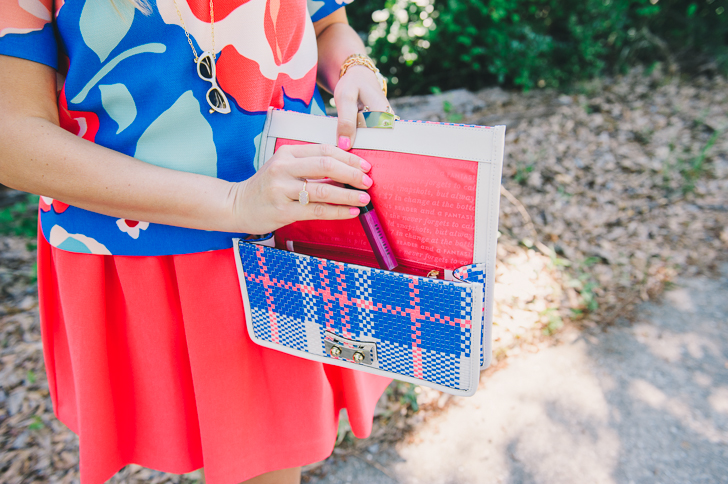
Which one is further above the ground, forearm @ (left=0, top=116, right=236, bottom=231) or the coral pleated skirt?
forearm @ (left=0, top=116, right=236, bottom=231)

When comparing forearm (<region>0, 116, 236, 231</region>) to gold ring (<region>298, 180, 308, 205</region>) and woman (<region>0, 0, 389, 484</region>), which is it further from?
gold ring (<region>298, 180, 308, 205</region>)

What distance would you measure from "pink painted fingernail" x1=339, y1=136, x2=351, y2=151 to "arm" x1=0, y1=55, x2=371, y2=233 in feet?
0.16

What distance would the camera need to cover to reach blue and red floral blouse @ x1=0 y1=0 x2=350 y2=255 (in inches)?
31.5

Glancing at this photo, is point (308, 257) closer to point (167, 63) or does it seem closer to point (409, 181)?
point (409, 181)

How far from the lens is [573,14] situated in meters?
4.88

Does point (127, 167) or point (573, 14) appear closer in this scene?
point (127, 167)

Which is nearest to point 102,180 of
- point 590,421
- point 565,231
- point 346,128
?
point 346,128

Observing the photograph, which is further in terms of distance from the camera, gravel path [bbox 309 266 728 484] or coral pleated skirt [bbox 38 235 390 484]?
gravel path [bbox 309 266 728 484]

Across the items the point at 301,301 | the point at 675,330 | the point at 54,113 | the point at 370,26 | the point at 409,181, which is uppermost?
the point at 370,26

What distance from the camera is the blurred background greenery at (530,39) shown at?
4453 mm

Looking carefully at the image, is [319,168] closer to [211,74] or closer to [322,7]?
[211,74]

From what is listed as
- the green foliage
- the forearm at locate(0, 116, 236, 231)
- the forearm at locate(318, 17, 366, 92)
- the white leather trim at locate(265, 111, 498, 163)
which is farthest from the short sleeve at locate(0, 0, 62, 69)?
the green foliage

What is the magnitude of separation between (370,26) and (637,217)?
3.37 metres

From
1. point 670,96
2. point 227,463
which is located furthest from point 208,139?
point 670,96
